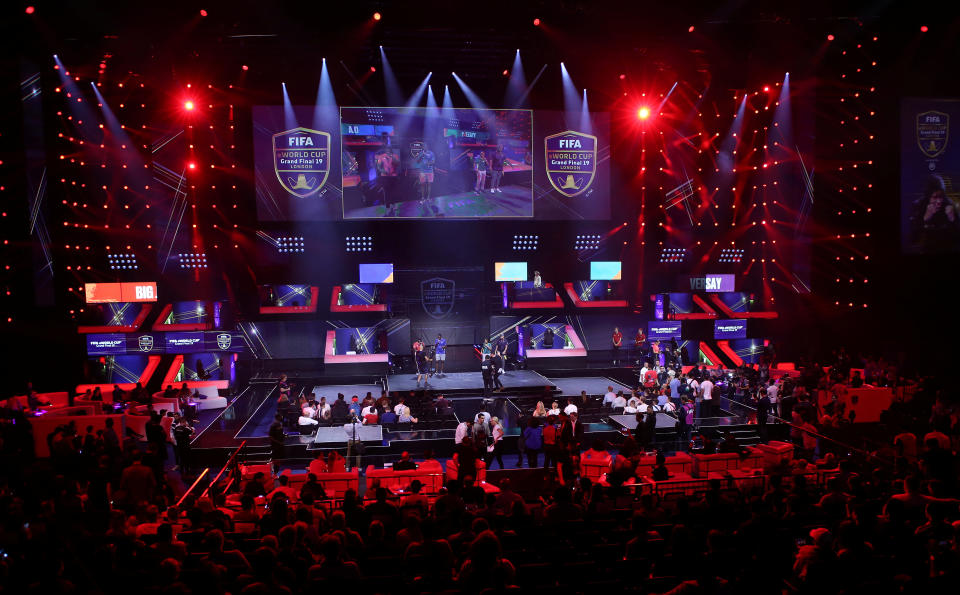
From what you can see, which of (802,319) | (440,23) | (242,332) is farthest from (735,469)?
(242,332)

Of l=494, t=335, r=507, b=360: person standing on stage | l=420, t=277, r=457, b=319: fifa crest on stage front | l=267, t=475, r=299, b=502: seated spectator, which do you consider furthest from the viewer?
l=420, t=277, r=457, b=319: fifa crest on stage front

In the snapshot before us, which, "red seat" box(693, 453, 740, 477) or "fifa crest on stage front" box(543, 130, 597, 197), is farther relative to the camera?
"fifa crest on stage front" box(543, 130, 597, 197)

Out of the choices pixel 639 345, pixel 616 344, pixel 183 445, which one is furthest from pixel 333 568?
pixel 639 345

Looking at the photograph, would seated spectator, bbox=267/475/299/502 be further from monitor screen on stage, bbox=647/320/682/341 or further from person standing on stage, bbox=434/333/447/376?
monitor screen on stage, bbox=647/320/682/341

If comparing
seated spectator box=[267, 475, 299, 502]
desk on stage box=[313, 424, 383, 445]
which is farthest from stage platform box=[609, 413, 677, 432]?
seated spectator box=[267, 475, 299, 502]

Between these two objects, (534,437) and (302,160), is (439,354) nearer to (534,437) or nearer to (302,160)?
(302,160)

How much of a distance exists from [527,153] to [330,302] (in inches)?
319

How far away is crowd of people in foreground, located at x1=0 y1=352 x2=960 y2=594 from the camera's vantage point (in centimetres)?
439

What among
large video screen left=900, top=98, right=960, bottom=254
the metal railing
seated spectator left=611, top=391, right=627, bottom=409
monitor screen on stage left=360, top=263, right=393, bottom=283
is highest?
Answer: large video screen left=900, top=98, right=960, bottom=254

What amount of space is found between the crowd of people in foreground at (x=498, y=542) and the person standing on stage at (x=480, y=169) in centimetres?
1376

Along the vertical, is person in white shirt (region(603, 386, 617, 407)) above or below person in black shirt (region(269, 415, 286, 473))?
above

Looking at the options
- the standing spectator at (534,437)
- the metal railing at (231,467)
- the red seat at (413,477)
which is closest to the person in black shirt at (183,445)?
the metal railing at (231,467)

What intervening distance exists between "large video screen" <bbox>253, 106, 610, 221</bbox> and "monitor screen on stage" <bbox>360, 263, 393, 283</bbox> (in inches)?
63.8

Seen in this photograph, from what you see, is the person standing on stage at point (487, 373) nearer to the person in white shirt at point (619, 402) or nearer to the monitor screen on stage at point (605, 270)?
the person in white shirt at point (619, 402)
